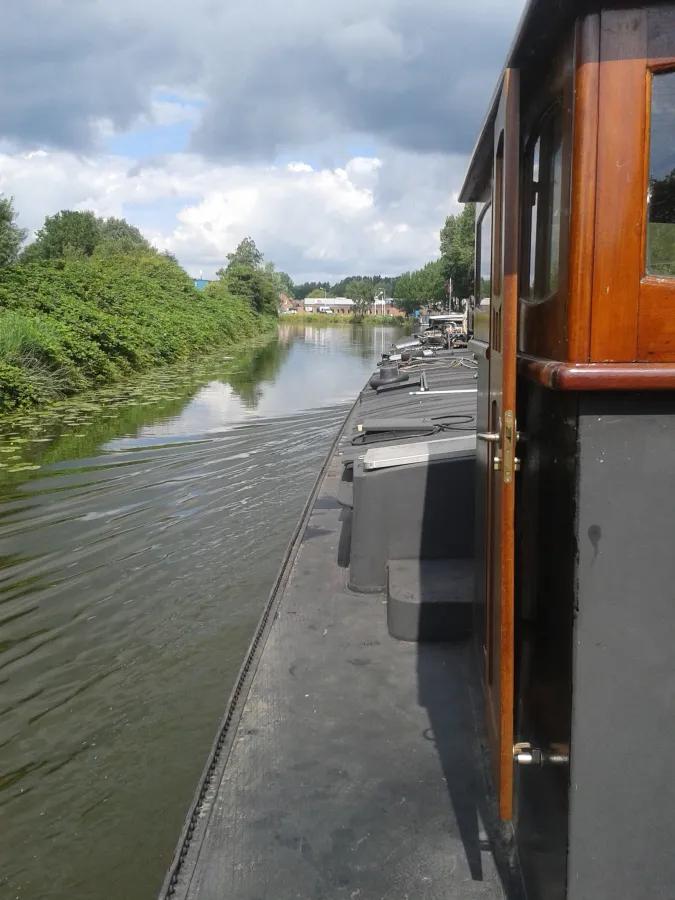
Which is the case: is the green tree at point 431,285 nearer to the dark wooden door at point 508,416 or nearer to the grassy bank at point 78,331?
the grassy bank at point 78,331

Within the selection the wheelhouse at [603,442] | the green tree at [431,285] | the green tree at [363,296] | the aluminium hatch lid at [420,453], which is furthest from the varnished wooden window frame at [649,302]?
the green tree at [363,296]

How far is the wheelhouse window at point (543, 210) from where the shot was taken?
84.0 inches

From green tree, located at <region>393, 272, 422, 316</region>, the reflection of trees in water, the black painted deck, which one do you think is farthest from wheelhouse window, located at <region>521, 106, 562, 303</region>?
green tree, located at <region>393, 272, 422, 316</region>

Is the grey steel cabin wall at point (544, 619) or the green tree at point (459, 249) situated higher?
the green tree at point (459, 249)

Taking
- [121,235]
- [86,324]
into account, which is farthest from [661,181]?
[121,235]

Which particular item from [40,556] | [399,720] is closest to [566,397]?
[399,720]

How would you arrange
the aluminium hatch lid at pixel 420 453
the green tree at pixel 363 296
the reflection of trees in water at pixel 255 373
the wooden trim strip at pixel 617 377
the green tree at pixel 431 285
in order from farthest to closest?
1. the green tree at pixel 363 296
2. the green tree at pixel 431 285
3. the reflection of trees in water at pixel 255 373
4. the aluminium hatch lid at pixel 420 453
5. the wooden trim strip at pixel 617 377

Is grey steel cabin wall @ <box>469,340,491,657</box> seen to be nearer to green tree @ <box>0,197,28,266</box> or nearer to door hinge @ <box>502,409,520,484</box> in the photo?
door hinge @ <box>502,409,520,484</box>

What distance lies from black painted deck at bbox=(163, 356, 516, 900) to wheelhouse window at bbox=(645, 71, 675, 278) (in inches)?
72.1

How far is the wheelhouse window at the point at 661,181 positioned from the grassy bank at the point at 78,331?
575 inches

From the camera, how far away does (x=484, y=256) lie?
10.6 ft

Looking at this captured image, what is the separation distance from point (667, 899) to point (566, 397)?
1.29 metres

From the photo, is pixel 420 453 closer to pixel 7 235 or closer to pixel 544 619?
pixel 544 619

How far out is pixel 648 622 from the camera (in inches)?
75.2
